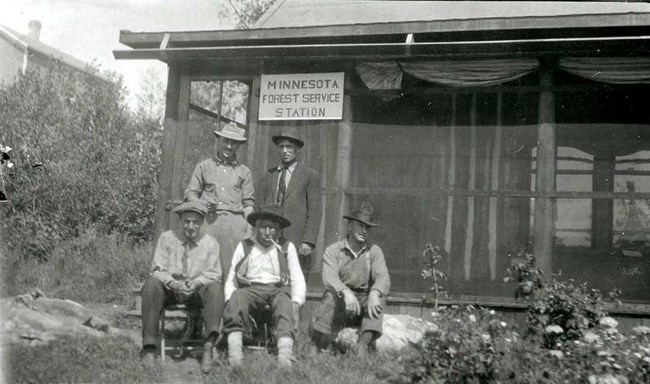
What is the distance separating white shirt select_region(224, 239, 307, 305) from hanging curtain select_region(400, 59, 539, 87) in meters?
2.87

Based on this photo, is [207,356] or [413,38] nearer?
[207,356]

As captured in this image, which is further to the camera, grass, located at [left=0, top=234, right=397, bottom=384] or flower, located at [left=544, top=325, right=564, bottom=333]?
flower, located at [left=544, top=325, right=564, bottom=333]

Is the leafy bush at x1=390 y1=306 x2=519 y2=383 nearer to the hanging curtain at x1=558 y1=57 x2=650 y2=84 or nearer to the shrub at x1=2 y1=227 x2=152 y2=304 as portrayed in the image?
the hanging curtain at x1=558 y1=57 x2=650 y2=84

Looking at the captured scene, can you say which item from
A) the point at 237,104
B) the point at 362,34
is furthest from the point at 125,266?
the point at 237,104

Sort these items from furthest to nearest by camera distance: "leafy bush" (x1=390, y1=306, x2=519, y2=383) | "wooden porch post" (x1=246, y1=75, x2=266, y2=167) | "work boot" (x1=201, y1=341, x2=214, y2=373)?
"wooden porch post" (x1=246, y1=75, x2=266, y2=167), "work boot" (x1=201, y1=341, x2=214, y2=373), "leafy bush" (x1=390, y1=306, x2=519, y2=383)

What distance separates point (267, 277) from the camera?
6441mm

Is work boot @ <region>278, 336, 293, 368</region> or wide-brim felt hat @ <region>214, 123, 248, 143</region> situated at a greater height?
wide-brim felt hat @ <region>214, 123, 248, 143</region>

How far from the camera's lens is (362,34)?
7.79 meters

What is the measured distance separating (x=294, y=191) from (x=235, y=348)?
6.89 ft

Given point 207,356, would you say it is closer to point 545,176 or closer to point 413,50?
point 413,50

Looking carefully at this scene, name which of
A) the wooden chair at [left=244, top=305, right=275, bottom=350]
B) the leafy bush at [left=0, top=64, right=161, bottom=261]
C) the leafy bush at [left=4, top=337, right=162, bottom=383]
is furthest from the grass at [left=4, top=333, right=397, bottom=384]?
the leafy bush at [left=0, top=64, right=161, bottom=261]

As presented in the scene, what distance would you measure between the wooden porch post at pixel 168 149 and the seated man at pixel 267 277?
2.29 meters

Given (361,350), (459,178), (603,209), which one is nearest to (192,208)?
(361,350)

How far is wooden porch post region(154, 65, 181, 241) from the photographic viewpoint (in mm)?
8641
